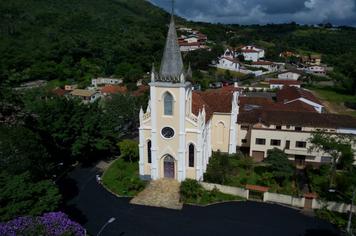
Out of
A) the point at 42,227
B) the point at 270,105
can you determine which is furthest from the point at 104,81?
the point at 42,227

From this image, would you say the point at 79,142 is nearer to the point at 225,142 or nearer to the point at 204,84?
the point at 225,142

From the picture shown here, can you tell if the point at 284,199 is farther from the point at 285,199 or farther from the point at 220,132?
the point at 220,132

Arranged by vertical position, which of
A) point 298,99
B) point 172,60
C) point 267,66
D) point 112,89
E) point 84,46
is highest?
point 84,46

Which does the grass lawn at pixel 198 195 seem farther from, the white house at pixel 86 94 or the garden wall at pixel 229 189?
the white house at pixel 86 94

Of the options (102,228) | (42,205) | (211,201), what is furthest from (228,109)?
(42,205)

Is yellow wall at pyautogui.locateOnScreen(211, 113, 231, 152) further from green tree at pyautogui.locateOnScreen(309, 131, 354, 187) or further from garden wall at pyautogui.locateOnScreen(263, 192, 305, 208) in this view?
garden wall at pyautogui.locateOnScreen(263, 192, 305, 208)

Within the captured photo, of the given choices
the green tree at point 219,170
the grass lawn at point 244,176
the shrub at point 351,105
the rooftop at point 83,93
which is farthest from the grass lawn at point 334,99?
the rooftop at point 83,93
